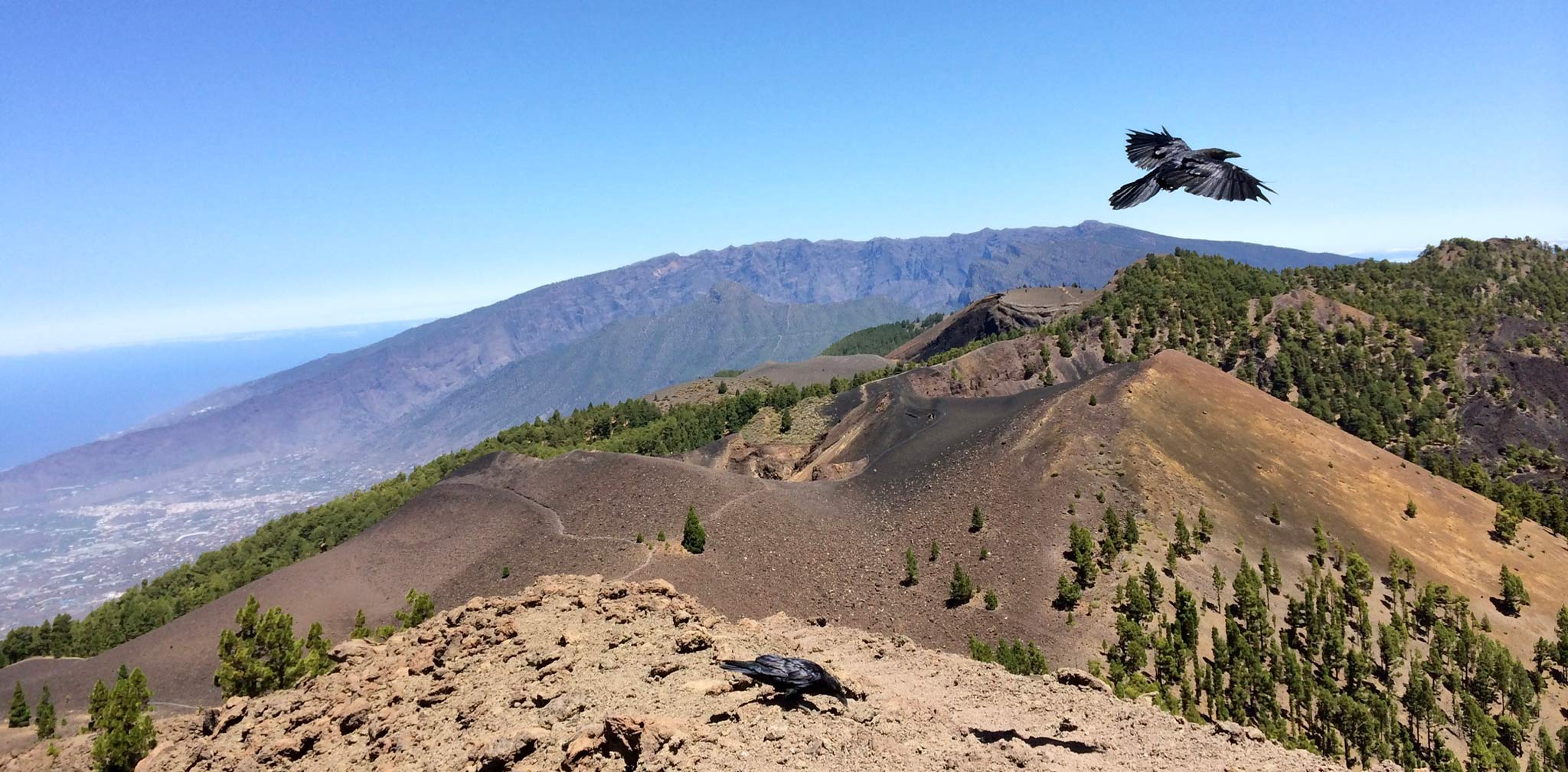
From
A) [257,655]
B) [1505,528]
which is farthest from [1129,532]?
[257,655]

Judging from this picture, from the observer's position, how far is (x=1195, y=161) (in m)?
8.68

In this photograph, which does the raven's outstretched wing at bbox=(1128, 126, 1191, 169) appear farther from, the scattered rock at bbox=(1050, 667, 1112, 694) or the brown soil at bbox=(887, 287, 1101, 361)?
the brown soil at bbox=(887, 287, 1101, 361)

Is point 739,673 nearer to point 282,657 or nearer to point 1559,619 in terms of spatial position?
point 282,657

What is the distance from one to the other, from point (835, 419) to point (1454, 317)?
86464 millimetres

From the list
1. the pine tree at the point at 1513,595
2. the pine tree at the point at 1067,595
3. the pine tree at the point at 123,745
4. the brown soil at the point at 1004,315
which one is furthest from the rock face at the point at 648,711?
the brown soil at the point at 1004,315

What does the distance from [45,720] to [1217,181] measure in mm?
49778

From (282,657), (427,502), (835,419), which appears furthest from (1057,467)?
(427,502)

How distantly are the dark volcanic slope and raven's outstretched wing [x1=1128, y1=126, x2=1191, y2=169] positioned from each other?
2529 centimetres

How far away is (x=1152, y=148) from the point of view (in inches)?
371

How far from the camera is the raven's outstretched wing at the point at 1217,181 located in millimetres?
7891

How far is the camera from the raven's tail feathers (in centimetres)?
853

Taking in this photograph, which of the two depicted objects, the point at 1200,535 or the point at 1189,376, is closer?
the point at 1200,535

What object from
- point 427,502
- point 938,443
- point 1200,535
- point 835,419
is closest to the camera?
point 1200,535

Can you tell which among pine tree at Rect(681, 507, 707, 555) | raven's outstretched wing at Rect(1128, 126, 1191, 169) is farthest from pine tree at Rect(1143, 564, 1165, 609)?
raven's outstretched wing at Rect(1128, 126, 1191, 169)
